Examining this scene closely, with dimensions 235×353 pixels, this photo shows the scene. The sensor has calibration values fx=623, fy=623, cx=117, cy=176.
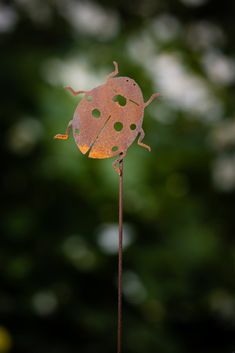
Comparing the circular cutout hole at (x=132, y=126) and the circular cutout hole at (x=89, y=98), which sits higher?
the circular cutout hole at (x=89, y=98)

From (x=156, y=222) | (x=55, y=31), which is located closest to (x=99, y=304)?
(x=156, y=222)

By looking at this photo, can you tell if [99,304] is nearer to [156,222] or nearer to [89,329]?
[89,329]

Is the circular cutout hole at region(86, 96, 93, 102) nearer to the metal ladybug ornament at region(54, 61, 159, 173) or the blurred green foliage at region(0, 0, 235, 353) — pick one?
the metal ladybug ornament at region(54, 61, 159, 173)

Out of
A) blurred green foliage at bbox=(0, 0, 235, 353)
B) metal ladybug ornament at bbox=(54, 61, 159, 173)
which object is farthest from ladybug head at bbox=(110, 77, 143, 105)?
blurred green foliage at bbox=(0, 0, 235, 353)

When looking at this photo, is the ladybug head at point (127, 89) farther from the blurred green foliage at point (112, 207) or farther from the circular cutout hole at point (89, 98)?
the blurred green foliage at point (112, 207)

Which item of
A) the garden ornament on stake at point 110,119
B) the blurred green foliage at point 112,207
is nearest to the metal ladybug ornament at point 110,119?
the garden ornament on stake at point 110,119

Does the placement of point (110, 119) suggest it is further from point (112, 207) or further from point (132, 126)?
point (112, 207)
